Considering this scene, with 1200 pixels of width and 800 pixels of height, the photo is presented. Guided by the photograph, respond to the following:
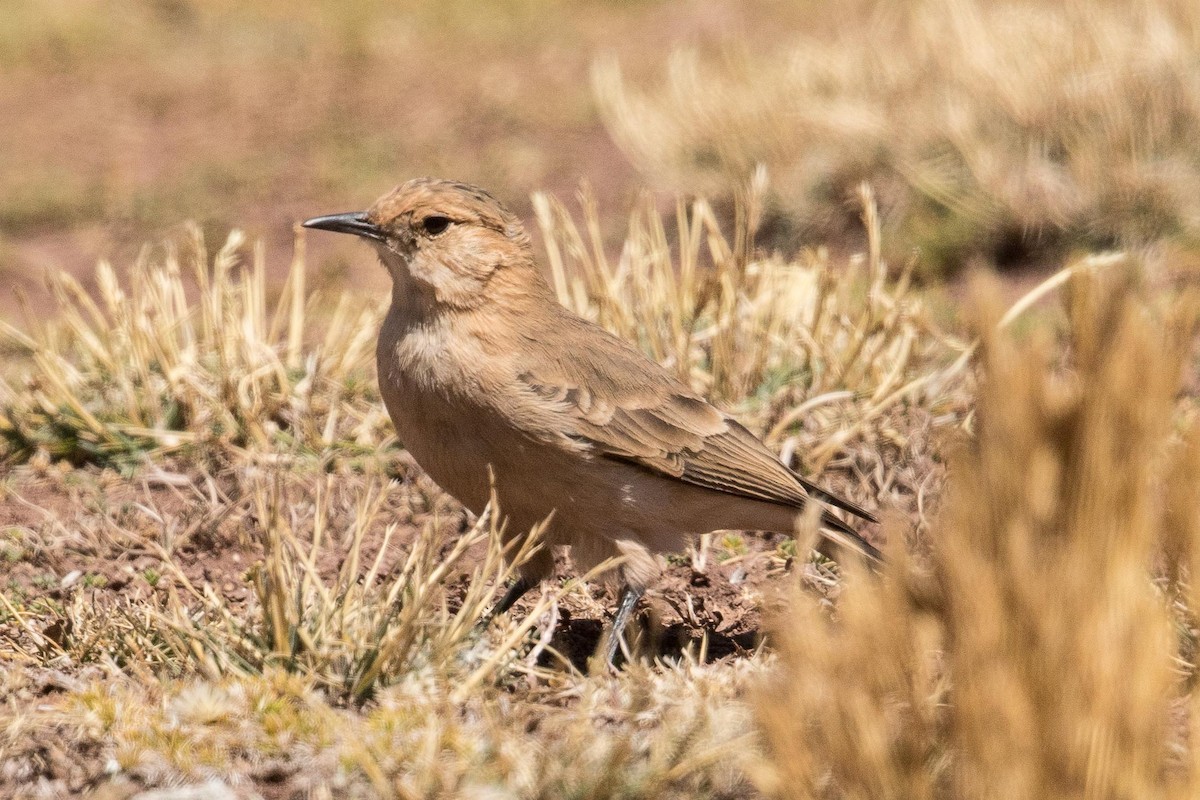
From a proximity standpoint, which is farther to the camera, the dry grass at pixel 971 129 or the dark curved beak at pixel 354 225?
the dry grass at pixel 971 129

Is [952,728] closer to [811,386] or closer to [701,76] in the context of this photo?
[811,386]

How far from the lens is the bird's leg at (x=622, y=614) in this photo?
4.51 m

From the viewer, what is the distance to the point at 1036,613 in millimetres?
2773

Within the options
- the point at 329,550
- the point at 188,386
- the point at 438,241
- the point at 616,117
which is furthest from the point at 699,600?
the point at 616,117

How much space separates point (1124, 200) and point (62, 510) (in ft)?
21.0

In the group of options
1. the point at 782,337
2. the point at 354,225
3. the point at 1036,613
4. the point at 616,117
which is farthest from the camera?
the point at 616,117

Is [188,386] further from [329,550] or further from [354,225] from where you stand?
[354,225]

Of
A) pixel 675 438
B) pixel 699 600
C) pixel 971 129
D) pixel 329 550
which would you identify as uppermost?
pixel 971 129

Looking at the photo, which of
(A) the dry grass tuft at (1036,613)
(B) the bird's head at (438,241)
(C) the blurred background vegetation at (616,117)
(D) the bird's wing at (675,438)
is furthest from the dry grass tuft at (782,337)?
(A) the dry grass tuft at (1036,613)

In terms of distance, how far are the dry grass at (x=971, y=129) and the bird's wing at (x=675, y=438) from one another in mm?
4708

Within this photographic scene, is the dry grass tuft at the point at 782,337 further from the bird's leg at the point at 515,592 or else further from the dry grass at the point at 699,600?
the bird's leg at the point at 515,592

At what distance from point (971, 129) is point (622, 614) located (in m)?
6.04

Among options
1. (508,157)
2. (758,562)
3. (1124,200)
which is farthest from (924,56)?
(758,562)

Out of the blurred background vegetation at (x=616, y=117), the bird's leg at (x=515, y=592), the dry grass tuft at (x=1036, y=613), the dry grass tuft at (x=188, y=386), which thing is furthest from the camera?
the blurred background vegetation at (x=616, y=117)
